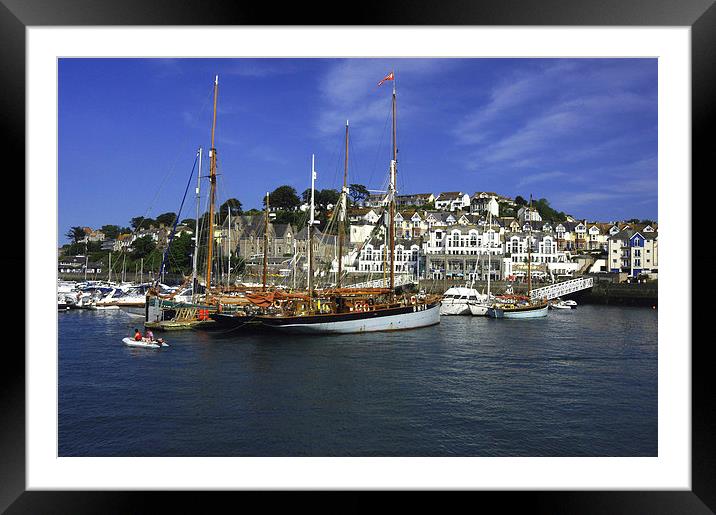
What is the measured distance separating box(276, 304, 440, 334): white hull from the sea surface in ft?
2.00

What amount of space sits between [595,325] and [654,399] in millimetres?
9834

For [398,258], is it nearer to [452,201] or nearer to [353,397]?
[452,201]

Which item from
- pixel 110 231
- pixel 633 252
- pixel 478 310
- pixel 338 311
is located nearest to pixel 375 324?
pixel 338 311

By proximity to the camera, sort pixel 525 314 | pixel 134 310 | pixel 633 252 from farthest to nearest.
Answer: pixel 633 252 → pixel 134 310 → pixel 525 314

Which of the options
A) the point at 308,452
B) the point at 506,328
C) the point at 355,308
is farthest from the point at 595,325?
the point at 308,452

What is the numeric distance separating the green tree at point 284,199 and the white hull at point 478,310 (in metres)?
22.0

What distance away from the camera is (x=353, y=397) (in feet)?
24.8

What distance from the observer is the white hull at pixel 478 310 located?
2186 centimetres

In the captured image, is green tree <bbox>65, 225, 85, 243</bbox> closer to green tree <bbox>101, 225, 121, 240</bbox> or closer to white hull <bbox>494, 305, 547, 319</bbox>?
green tree <bbox>101, 225, 121, 240</bbox>
